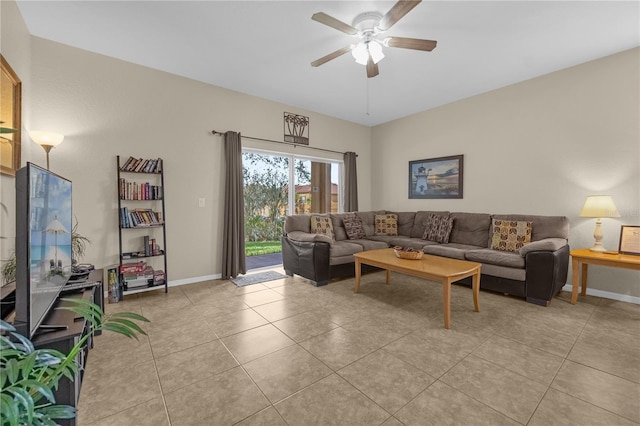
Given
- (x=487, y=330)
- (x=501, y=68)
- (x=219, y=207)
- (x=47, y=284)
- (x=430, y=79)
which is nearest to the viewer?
(x=47, y=284)

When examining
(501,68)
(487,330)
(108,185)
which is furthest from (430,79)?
(108,185)

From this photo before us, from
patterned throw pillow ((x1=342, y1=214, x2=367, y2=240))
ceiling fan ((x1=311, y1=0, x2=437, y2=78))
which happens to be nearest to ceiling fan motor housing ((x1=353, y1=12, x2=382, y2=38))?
ceiling fan ((x1=311, y1=0, x2=437, y2=78))

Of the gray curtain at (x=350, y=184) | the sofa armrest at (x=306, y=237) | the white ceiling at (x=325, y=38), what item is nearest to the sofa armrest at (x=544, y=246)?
the white ceiling at (x=325, y=38)

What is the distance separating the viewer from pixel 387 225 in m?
5.13

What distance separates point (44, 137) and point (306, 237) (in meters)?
2.91

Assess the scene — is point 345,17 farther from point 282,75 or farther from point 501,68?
point 501,68

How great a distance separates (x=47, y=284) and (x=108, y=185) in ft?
7.41

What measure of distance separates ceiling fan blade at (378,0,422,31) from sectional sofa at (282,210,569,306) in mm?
2471

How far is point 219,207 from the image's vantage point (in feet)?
13.5

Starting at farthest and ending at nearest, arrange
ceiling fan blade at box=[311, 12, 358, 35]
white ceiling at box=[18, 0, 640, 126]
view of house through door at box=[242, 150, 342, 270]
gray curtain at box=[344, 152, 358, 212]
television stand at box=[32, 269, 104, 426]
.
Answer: gray curtain at box=[344, 152, 358, 212] < view of house through door at box=[242, 150, 342, 270] < white ceiling at box=[18, 0, 640, 126] < ceiling fan blade at box=[311, 12, 358, 35] < television stand at box=[32, 269, 104, 426]

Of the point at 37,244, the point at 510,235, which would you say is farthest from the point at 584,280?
the point at 37,244

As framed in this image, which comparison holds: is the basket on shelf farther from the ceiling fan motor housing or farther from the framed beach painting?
the ceiling fan motor housing

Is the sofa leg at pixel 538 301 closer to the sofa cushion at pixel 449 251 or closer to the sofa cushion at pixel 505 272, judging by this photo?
the sofa cushion at pixel 505 272

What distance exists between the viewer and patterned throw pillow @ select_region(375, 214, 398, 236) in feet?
16.7
